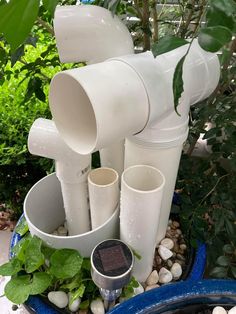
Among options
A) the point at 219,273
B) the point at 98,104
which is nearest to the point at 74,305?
the point at 219,273

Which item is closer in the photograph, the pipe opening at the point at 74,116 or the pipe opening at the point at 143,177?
the pipe opening at the point at 74,116

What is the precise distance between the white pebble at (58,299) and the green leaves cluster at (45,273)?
0.02 meters

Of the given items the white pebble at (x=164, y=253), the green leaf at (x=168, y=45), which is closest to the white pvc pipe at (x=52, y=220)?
the white pebble at (x=164, y=253)

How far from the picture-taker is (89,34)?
0.68m

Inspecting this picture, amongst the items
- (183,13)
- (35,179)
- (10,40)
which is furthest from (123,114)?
(35,179)

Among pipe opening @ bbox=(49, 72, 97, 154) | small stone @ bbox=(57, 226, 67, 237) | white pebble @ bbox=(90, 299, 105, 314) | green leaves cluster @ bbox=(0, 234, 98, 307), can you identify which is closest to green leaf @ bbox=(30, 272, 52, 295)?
green leaves cluster @ bbox=(0, 234, 98, 307)

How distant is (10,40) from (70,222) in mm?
617

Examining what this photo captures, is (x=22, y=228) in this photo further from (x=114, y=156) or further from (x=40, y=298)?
(x=114, y=156)

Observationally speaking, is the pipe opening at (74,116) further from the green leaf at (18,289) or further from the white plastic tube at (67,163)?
the green leaf at (18,289)

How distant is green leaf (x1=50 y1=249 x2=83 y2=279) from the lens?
74cm

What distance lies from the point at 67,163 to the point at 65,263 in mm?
221

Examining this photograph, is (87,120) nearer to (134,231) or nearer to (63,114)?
(63,114)

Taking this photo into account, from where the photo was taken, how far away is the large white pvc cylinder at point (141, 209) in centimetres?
67

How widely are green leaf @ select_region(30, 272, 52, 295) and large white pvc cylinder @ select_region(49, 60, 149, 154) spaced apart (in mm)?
331
